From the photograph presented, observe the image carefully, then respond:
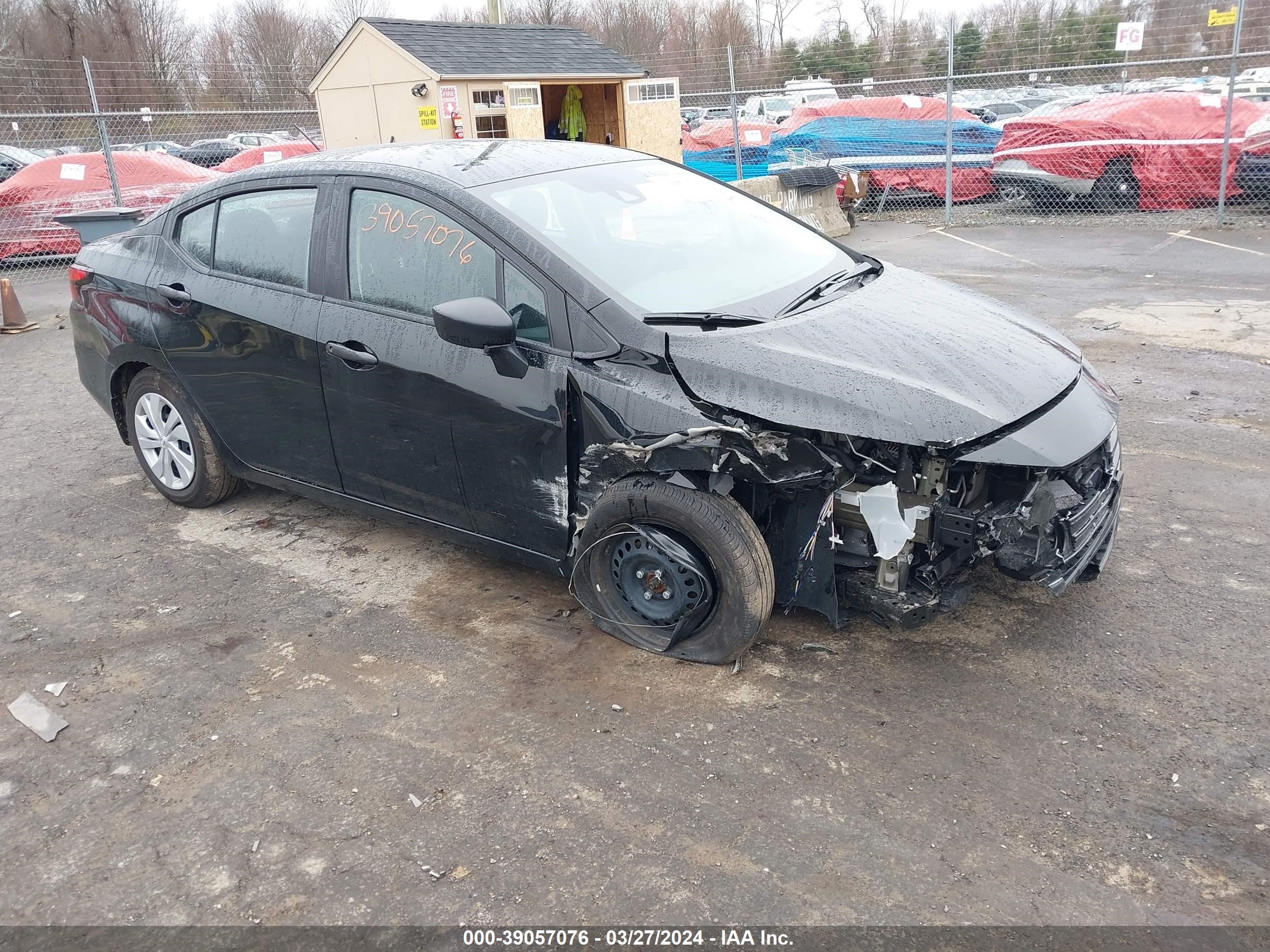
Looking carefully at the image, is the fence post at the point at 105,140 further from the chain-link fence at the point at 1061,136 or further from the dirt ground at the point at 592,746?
the dirt ground at the point at 592,746

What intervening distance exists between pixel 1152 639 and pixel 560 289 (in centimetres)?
245

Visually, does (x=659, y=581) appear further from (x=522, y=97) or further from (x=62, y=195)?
(x=62, y=195)

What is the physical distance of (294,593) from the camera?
165 inches

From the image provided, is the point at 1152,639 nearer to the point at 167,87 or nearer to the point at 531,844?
the point at 531,844

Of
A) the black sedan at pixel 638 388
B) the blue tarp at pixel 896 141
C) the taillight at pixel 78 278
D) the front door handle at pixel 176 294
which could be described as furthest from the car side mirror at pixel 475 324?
the blue tarp at pixel 896 141

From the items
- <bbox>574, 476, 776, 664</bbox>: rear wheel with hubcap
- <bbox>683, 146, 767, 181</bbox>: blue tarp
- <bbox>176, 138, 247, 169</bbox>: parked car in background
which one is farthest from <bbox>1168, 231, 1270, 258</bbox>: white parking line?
<bbox>176, 138, 247, 169</bbox>: parked car in background

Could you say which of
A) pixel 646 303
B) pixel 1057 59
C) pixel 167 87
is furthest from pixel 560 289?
pixel 167 87

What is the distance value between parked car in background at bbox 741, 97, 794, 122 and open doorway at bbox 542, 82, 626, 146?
1351 cm

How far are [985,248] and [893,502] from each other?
10.1 meters

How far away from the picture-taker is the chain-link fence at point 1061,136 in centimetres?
1313

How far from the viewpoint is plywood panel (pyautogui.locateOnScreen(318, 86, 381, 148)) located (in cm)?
1348

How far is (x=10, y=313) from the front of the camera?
994cm

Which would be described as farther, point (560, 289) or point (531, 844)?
point (560, 289)

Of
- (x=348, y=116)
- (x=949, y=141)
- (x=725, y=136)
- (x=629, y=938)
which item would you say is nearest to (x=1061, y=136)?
(x=949, y=141)
